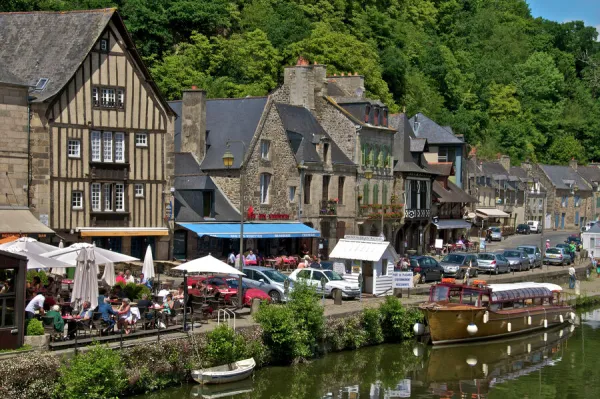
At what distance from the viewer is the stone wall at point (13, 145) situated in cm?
3544

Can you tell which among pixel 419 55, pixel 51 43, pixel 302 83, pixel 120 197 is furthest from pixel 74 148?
pixel 419 55

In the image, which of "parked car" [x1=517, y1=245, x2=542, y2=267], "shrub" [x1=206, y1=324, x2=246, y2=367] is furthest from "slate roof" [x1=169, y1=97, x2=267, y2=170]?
"shrub" [x1=206, y1=324, x2=246, y2=367]

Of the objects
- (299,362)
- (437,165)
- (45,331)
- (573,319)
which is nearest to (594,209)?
(437,165)

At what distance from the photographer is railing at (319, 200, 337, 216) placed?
4972 centimetres

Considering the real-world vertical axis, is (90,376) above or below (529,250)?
below

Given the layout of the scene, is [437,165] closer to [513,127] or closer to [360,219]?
[360,219]

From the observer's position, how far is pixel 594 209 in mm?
104188

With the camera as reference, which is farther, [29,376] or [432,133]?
[432,133]

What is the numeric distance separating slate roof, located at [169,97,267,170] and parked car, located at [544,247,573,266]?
20.7 m

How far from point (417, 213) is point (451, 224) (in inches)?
272

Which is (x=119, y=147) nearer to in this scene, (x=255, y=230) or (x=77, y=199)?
(x=77, y=199)

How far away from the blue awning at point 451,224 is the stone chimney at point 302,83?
14.9m

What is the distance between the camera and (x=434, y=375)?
96.6 feet

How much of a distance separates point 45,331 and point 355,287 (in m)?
14.6
